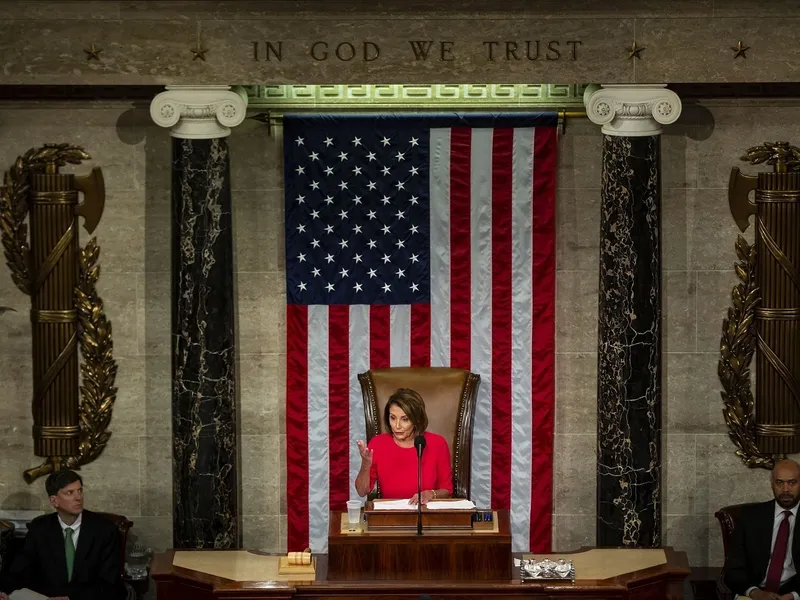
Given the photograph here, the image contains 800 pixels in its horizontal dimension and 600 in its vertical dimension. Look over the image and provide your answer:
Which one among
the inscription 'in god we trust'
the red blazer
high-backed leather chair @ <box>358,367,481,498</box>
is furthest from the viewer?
high-backed leather chair @ <box>358,367,481,498</box>

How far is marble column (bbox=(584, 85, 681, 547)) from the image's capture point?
Result: 37.3ft

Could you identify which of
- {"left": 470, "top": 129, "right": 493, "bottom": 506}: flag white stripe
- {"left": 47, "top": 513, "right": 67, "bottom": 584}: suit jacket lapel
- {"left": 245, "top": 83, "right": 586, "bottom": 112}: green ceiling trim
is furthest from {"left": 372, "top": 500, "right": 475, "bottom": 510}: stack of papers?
{"left": 245, "top": 83, "right": 586, "bottom": 112}: green ceiling trim

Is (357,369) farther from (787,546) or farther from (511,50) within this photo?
(787,546)

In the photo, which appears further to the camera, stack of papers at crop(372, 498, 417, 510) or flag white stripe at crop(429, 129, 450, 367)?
flag white stripe at crop(429, 129, 450, 367)

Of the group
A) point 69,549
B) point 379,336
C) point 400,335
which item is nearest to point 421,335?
point 400,335

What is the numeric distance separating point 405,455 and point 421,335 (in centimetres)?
160

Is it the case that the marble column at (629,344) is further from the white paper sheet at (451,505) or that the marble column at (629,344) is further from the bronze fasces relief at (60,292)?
the bronze fasces relief at (60,292)

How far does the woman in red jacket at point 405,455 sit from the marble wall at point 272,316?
1725mm

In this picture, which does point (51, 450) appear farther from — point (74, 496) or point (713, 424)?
point (713, 424)

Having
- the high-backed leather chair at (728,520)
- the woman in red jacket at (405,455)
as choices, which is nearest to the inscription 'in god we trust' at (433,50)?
the woman in red jacket at (405,455)

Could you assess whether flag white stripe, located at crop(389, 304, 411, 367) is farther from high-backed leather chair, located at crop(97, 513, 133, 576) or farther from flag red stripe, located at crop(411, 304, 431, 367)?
high-backed leather chair, located at crop(97, 513, 133, 576)

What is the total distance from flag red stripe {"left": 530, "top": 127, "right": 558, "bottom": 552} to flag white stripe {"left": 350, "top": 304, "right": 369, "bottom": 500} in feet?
4.40

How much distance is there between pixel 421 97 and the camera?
11922mm

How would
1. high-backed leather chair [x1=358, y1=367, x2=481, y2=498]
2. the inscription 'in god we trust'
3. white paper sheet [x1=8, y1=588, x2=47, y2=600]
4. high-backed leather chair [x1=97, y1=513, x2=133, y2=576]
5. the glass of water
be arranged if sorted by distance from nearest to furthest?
1. white paper sheet [x1=8, y1=588, x2=47, y2=600]
2. high-backed leather chair [x1=97, y1=513, x2=133, y2=576]
3. the inscription 'in god we trust'
4. high-backed leather chair [x1=358, y1=367, x2=481, y2=498]
5. the glass of water
